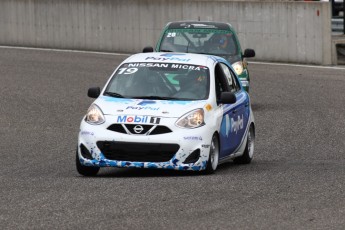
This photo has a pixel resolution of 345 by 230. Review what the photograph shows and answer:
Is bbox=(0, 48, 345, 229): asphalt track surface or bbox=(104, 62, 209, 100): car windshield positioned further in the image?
bbox=(104, 62, 209, 100): car windshield

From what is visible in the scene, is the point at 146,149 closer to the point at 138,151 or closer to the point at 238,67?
the point at 138,151

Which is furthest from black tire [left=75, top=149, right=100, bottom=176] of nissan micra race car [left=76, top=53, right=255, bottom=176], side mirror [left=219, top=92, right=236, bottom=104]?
side mirror [left=219, top=92, right=236, bottom=104]

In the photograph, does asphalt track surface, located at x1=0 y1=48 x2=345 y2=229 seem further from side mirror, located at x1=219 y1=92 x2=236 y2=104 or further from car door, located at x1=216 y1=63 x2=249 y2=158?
side mirror, located at x1=219 y1=92 x2=236 y2=104

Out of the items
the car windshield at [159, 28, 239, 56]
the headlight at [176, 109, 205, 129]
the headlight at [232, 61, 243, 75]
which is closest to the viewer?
the headlight at [176, 109, 205, 129]

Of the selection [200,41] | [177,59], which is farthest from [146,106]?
[200,41]

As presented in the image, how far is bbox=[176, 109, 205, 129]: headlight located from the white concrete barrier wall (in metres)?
19.0

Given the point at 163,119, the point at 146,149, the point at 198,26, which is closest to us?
the point at 146,149

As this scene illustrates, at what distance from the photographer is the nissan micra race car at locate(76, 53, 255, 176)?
42.6 feet

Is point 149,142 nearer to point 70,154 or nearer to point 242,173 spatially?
point 242,173

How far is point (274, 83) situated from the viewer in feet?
90.7

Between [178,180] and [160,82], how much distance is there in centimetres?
190

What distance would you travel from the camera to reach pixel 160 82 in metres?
14.1

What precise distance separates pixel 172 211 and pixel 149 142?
2.65m

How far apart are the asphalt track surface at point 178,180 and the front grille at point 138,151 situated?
240 mm
